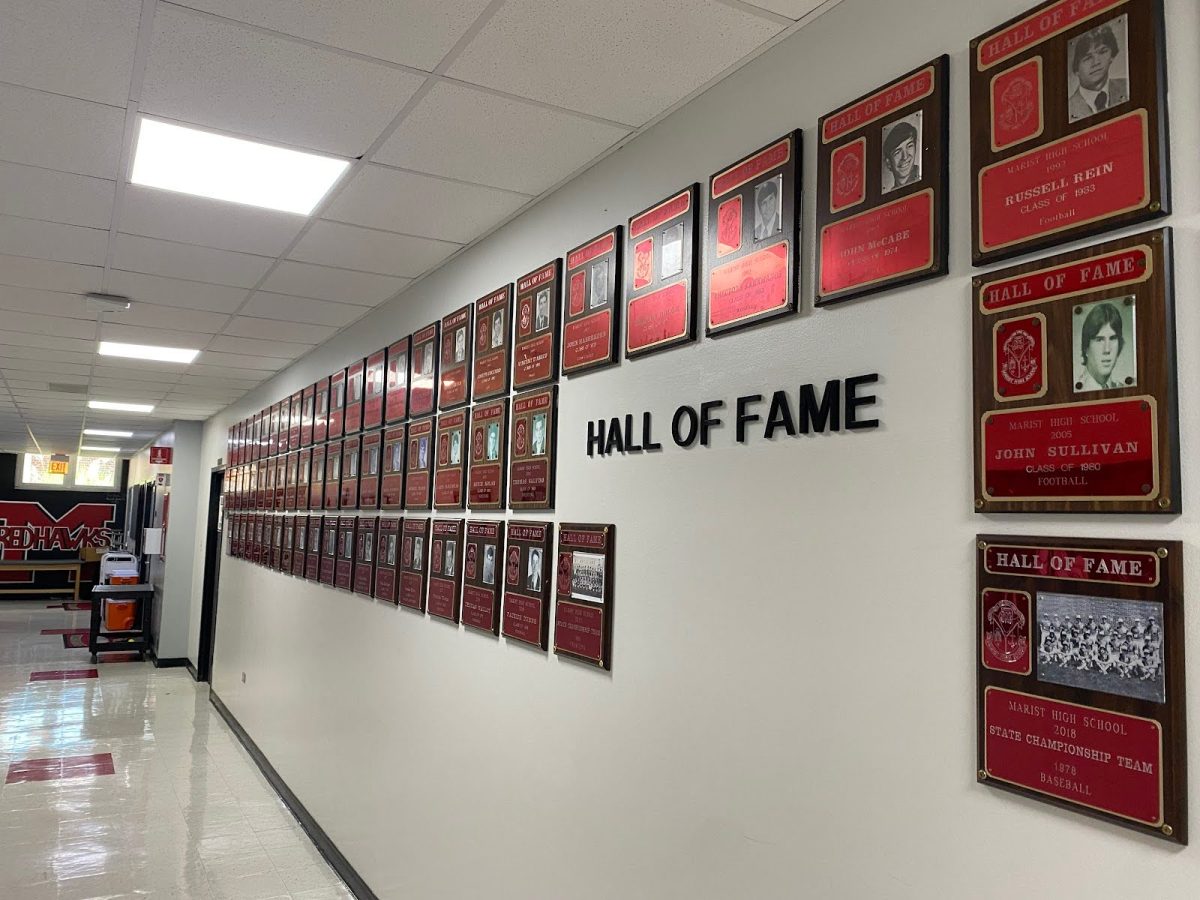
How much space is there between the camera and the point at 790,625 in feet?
5.87

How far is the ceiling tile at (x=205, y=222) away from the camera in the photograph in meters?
3.02

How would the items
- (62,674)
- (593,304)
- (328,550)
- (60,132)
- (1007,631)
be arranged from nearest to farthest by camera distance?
1. (1007,631)
2. (60,132)
3. (593,304)
4. (328,550)
5. (62,674)

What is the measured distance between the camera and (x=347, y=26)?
192 centimetres

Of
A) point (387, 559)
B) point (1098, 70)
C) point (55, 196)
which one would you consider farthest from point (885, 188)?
point (387, 559)

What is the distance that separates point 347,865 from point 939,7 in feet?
13.6

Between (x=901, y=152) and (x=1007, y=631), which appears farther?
(x=901, y=152)

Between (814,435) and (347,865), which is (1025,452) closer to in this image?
(814,435)

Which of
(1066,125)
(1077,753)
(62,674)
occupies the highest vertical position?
(1066,125)

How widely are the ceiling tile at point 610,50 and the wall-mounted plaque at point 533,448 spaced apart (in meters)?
0.96

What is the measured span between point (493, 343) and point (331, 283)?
1.25 m

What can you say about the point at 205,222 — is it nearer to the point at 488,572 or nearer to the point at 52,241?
the point at 52,241

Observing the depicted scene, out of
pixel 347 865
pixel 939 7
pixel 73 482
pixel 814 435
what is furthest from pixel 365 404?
pixel 73 482

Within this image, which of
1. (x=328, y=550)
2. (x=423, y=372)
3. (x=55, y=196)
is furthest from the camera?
(x=328, y=550)

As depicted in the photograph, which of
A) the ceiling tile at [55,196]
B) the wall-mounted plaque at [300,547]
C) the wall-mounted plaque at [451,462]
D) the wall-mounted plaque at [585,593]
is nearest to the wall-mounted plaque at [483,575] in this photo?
the wall-mounted plaque at [451,462]
